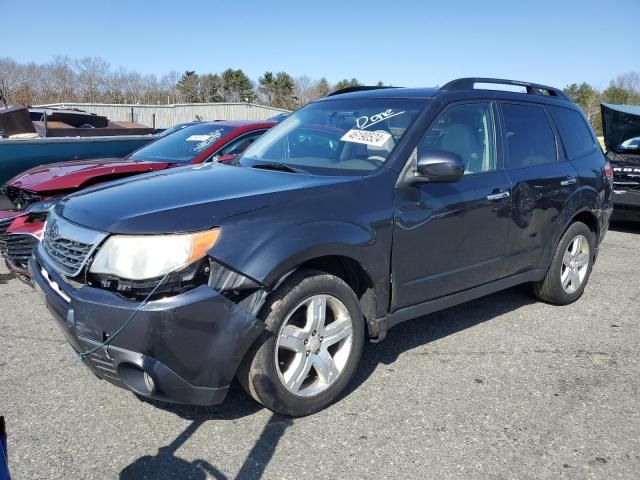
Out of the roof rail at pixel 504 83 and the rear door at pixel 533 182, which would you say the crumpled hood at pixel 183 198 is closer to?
the roof rail at pixel 504 83

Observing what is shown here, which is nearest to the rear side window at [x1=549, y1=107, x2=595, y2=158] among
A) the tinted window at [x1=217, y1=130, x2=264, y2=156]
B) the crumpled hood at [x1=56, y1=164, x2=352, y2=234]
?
→ the crumpled hood at [x1=56, y1=164, x2=352, y2=234]

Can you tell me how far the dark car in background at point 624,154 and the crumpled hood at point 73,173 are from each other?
21.9ft

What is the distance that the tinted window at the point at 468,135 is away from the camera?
148 inches

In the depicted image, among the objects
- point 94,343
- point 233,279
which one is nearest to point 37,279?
point 94,343

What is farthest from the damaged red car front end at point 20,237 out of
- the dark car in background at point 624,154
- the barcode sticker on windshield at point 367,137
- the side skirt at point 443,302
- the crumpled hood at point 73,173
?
the dark car in background at point 624,154

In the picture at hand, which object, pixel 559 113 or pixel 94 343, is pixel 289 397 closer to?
pixel 94 343

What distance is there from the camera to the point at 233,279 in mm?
2635

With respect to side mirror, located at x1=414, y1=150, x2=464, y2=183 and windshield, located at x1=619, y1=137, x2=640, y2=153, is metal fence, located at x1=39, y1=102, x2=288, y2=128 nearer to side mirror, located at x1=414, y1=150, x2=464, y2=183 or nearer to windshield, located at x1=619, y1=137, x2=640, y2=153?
windshield, located at x1=619, y1=137, x2=640, y2=153

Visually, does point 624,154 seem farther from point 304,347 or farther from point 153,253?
point 153,253

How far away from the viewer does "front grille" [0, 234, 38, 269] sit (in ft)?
15.0

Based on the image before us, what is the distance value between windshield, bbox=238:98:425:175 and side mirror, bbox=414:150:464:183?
26cm

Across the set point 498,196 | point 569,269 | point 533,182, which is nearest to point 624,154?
point 569,269

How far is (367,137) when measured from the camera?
12.2ft

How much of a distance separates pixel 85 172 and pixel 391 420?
3.90m
